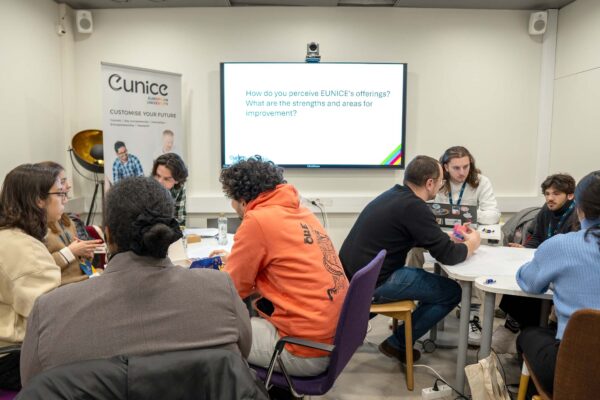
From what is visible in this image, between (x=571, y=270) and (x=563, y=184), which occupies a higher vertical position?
(x=563, y=184)

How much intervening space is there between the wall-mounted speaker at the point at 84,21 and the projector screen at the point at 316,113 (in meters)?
1.32

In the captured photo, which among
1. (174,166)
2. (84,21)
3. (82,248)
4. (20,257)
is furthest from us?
(84,21)

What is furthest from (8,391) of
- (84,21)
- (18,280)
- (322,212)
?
(84,21)

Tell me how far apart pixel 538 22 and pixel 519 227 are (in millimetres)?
2119

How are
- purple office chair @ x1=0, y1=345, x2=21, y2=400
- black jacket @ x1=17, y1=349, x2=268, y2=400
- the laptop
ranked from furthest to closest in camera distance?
the laptop, purple office chair @ x1=0, y1=345, x2=21, y2=400, black jacket @ x1=17, y1=349, x2=268, y2=400

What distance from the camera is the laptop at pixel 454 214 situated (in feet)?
9.39

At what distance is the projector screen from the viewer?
441 centimetres

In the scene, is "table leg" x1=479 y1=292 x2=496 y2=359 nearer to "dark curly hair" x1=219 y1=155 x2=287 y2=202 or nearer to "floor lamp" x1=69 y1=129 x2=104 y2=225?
"dark curly hair" x1=219 y1=155 x2=287 y2=202

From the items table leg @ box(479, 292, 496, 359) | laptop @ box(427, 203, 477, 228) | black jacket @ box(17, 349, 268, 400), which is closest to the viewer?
black jacket @ box(17, 349, 268, 400)

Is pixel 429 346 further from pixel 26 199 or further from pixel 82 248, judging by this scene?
pixel 26 199

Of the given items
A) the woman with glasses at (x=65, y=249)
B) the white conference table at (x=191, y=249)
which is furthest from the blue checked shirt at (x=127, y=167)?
the woman with glasses at (x=65, y=249)

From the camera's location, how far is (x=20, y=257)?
1630 mm

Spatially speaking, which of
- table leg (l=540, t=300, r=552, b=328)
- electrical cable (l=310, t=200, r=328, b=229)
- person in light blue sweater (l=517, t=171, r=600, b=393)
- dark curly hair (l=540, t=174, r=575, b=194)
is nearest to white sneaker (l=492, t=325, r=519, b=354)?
table leg (l=540, t=300, r=552, b=328)

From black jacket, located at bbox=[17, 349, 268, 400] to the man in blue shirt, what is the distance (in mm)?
3333
